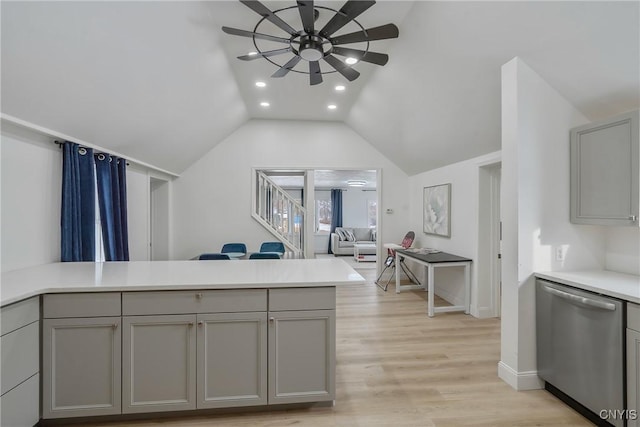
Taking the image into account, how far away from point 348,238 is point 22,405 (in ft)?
28.6

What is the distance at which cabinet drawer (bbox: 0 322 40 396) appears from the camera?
164cm

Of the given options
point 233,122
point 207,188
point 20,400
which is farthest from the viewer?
point 207,188

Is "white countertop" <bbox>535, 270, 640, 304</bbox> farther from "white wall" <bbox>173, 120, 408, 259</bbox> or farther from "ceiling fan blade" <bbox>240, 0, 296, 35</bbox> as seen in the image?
"white wall" <bbox>173, 120, 408, 259</bbox>

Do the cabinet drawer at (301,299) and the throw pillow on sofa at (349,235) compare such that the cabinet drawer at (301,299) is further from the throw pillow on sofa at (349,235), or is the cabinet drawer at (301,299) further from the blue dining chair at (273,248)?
the throw pillow on sofa at (349,235)

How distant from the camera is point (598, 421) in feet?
6.32

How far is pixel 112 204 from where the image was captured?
11.5 feet

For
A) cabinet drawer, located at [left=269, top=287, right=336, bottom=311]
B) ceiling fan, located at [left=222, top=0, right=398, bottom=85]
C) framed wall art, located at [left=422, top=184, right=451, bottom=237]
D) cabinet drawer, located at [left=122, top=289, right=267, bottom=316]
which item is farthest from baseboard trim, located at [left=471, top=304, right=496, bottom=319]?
ceiling fan, located at [left=222, top=0, right=398, bottom=85]

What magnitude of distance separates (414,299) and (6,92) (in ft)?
17.1

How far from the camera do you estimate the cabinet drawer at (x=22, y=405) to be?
1.64 meters

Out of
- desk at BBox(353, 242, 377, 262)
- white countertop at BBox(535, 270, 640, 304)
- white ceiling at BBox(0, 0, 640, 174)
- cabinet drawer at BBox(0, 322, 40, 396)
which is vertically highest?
white ceiling at BBox(0, 0, 640, 174)

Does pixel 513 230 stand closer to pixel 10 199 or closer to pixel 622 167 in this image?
pixel 622 167

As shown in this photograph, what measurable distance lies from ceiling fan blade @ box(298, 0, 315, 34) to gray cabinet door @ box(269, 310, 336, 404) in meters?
2.06

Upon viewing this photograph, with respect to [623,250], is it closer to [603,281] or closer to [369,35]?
[603,281]

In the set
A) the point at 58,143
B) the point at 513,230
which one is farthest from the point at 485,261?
the point at 58,143
